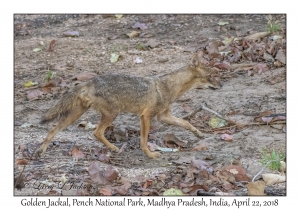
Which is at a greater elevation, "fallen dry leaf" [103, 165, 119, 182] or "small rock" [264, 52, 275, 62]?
"small rock" [264, 52, 275, 62]

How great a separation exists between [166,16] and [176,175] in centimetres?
889

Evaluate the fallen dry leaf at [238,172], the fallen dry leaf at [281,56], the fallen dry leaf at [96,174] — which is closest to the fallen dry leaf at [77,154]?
the fallen dry leaf at [96,174]

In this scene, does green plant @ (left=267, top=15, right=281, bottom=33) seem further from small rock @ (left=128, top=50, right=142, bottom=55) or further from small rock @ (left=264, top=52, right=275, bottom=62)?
small rock @ (left=128, top=50, right=142, bottom=55)

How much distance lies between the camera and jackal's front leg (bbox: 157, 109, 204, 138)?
8.50 meters

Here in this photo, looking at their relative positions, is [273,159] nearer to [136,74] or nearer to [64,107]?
[64,107]

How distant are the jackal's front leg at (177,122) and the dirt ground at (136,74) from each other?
0.15 m

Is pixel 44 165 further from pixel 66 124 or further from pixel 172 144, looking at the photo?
pixel 172 144

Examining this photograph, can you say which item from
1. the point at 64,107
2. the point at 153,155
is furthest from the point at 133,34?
the point at 153,155

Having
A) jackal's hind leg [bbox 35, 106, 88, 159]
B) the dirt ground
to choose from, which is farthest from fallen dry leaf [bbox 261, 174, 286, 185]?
jackal's hind leg [bbox 35, 106, 88, 159]

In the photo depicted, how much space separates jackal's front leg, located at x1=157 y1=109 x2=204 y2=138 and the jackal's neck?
0.29 m

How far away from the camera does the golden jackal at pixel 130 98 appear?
7.88 m

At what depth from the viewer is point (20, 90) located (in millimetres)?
11102
